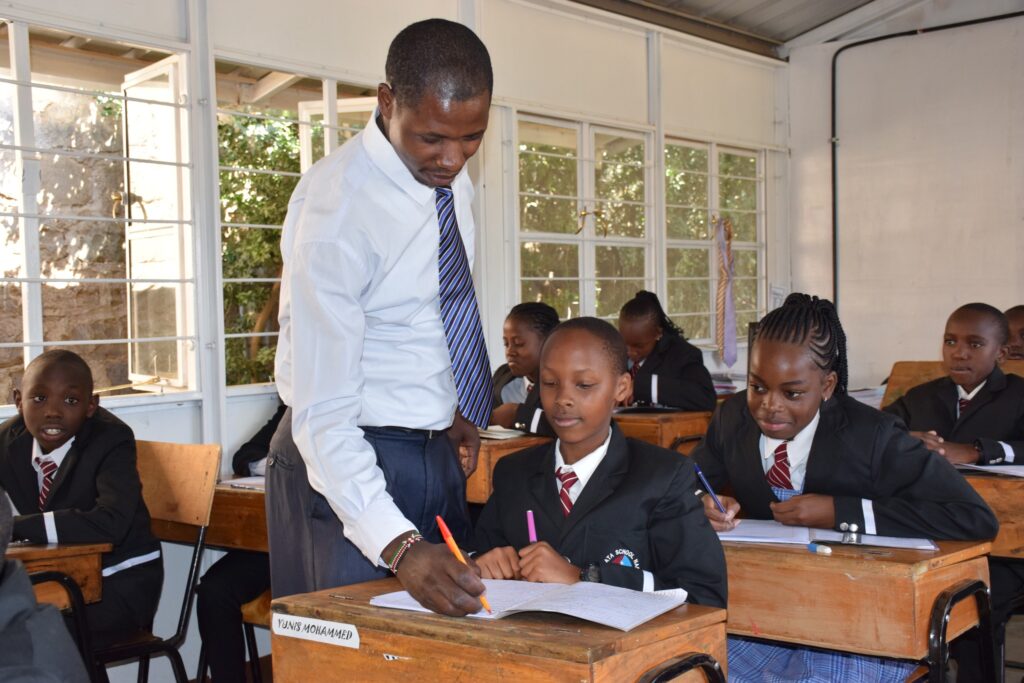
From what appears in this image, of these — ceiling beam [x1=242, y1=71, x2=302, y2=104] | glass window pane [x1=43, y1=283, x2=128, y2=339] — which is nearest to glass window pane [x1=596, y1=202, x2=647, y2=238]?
ceiling beam [x1=242, y1=71, x2=302, y2=104]

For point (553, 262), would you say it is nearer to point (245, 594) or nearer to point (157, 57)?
point (157, 57)

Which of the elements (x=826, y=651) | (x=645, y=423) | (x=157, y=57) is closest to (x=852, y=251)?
(x=645, y=423)

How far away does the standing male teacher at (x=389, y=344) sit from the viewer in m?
1.56

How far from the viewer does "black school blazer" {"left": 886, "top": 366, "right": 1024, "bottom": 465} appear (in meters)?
3.63

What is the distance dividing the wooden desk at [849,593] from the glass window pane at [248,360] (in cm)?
266

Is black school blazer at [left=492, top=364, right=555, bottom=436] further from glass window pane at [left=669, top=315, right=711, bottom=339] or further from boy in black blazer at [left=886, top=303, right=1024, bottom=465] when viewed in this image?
glass window pane at [left=669, top=315, right=711, bottom=339]

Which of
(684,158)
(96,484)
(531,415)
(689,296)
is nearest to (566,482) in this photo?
(96,484)

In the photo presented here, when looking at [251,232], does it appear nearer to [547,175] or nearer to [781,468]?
[547,175]

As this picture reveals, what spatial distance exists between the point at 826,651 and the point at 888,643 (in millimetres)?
344

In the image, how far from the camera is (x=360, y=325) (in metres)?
1.61

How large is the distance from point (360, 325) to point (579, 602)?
1.78 feet

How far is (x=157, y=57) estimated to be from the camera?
4059 mm

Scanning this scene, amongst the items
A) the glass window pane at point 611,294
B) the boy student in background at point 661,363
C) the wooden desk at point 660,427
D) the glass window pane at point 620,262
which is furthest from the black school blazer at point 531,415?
the glass window pane at point 620,262

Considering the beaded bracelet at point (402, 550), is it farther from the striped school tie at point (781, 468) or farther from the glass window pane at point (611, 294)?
the glass window pane at point (611, 294)
